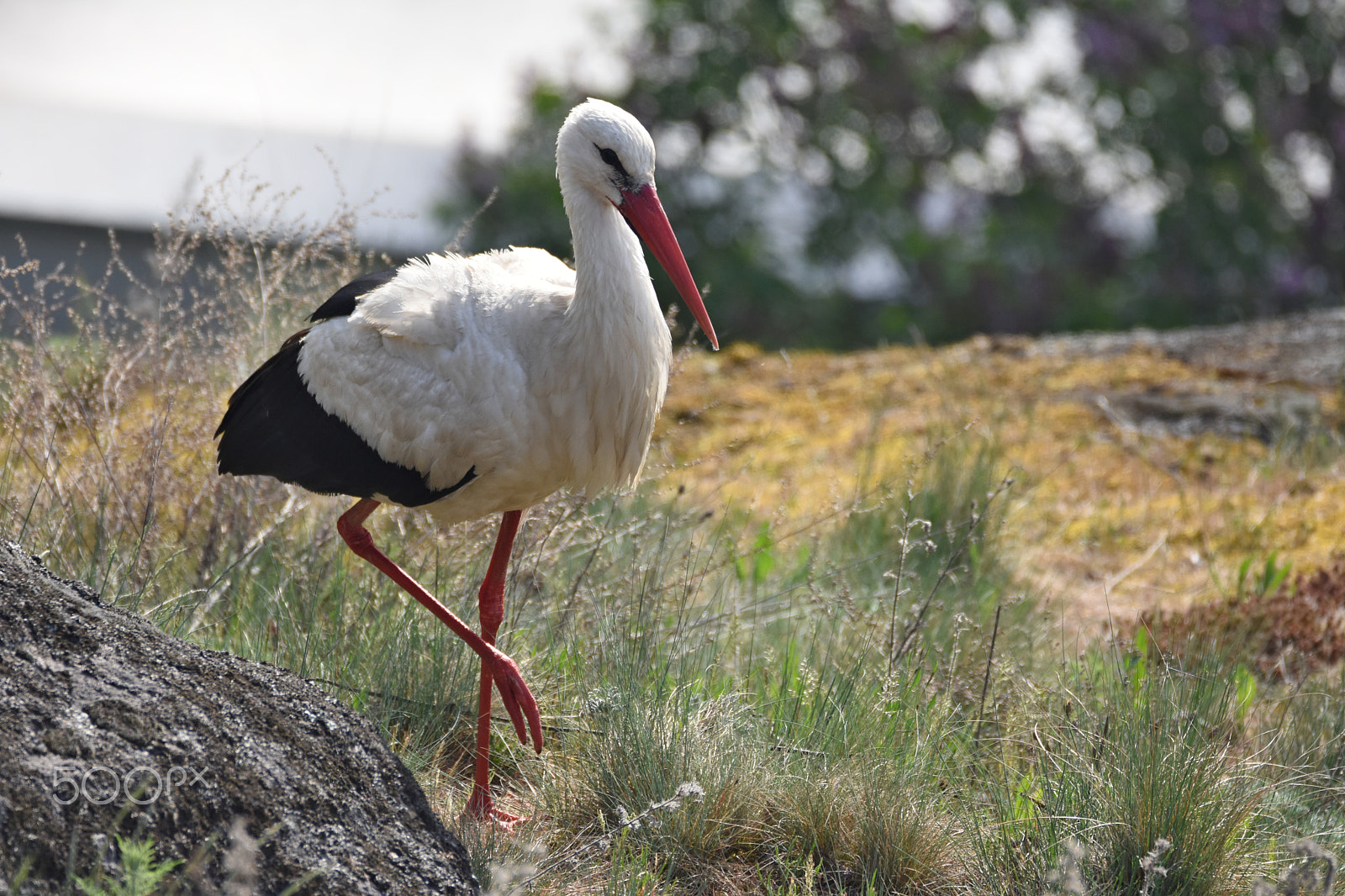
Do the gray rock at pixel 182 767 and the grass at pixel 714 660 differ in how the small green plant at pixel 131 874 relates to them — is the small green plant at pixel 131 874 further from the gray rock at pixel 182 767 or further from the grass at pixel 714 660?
the grass at pixel 714 660

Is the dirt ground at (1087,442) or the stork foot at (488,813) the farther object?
the dirt ground at (1087,442)

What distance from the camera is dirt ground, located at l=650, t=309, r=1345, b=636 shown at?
499 cm

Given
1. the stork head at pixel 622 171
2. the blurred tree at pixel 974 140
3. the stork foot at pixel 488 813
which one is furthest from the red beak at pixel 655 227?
the blurred tree at pixel 974 140

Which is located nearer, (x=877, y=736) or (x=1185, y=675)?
(x=1185, y=675)

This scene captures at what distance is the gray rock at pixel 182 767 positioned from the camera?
5.67 feet

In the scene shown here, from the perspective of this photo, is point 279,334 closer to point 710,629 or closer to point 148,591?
point 148,591

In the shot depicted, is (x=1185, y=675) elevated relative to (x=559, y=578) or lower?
elevated

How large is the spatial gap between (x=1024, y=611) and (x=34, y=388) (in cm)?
342

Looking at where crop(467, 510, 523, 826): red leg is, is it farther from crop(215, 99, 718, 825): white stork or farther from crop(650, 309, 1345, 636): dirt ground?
crop(650, 309, 1345, 636): dirt ground

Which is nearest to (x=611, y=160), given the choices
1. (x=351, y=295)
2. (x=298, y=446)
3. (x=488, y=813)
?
(x=351, y=295)

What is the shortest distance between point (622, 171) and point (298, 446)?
45.6 inches

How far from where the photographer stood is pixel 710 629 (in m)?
3.75

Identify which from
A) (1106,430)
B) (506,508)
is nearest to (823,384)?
(1106,430)

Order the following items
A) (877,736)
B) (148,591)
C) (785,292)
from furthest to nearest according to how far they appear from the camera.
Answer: (785,292) → (148,591) → (877,736)
